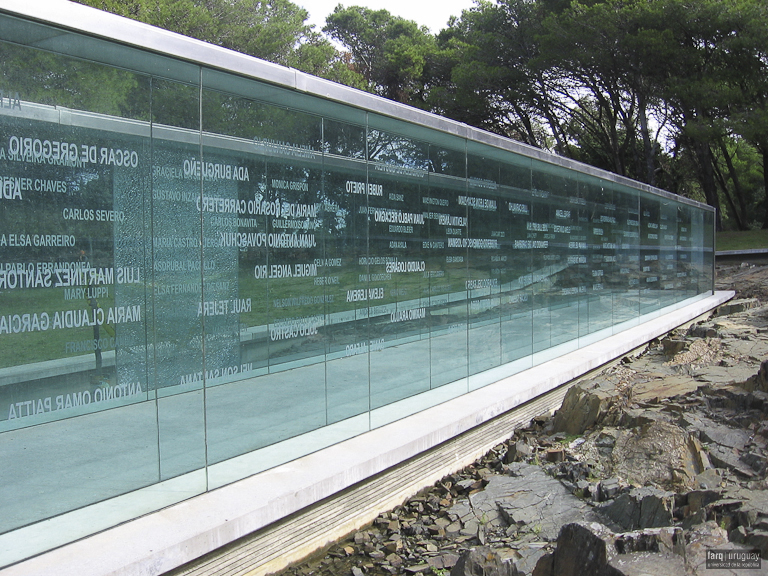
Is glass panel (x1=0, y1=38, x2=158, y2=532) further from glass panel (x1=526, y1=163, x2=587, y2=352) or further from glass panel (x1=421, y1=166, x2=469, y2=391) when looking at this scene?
glass panel (x1=526, y1=163, x2=587, y2=352)

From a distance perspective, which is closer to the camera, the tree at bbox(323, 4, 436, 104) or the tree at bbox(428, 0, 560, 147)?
the tree at bbox(428, 0, 560, 147)

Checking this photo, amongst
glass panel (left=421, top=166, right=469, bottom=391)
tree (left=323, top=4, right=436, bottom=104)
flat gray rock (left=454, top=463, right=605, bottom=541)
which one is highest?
tree (left=323, top=4, right=436, bottom=104)

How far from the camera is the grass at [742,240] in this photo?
29.0m

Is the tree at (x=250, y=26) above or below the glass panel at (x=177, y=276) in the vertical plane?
above

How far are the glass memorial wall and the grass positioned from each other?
88.6ft

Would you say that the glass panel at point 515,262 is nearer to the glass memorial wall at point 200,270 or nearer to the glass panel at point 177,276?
the glass memorial wall at point 200,270

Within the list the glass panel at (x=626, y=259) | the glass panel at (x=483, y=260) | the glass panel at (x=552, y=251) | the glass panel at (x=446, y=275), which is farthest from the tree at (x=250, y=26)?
the glass panel at (x=446, y=275)

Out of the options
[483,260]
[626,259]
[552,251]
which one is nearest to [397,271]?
[483,260]

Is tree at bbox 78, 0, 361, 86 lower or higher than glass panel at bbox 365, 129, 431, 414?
higher

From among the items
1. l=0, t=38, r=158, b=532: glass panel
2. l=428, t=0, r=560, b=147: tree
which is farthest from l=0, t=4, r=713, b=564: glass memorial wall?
l=428, t=0, r=560, b=147: tree

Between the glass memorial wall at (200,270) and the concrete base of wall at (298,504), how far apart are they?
0.20 metres

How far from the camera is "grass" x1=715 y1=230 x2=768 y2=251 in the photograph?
2903cm

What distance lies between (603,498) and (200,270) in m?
3.12

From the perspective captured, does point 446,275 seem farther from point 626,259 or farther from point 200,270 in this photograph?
point 626,259
